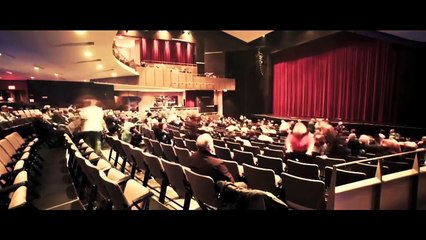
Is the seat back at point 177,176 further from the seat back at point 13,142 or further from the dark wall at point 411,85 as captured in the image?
the dark wall at point 411,85

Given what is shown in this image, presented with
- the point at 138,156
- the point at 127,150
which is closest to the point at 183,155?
the point at 138,156

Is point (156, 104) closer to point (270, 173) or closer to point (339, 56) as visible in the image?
point (339, 56)

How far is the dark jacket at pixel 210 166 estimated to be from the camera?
300cm

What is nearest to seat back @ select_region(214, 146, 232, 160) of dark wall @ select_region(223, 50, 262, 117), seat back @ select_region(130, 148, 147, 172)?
seat back @ select_region(130, 148, 147, 172)

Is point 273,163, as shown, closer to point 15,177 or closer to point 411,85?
point 15,177

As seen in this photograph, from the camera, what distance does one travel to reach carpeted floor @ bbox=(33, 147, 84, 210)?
10.8 feet

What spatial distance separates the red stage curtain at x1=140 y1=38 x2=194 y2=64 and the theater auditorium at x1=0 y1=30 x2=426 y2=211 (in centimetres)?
10

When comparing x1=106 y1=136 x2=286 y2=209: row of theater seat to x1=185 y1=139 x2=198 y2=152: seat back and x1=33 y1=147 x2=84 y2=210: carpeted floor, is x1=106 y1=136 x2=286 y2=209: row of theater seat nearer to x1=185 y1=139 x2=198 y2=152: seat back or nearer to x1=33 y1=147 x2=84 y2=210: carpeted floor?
x1=33 y1=147 x2=84 y2=210: carpeted floor

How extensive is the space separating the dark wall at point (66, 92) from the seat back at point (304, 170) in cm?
1873

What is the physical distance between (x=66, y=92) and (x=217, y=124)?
13.3 meters

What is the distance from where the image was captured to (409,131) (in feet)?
31.9

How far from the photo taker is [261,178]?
3.32 meters

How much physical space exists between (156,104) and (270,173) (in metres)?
20.5

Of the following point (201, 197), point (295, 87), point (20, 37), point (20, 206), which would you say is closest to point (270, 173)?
point (201, 197)
